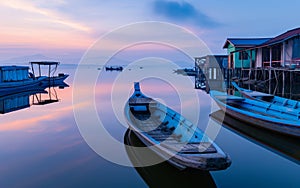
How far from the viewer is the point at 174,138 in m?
7.16

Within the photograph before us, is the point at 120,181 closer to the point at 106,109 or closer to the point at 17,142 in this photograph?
the point at 17,142

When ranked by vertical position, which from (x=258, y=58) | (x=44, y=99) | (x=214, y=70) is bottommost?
(x=44, y=99)

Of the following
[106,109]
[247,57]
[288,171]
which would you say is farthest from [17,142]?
[247,57]

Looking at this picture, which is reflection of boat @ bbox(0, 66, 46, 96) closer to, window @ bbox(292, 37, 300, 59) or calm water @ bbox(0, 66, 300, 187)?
calm water @ bbox(0, 66, 300, 187)

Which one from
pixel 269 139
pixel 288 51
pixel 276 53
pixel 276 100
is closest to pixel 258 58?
pixel 276 53

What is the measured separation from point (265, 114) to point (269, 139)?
2.01 metres

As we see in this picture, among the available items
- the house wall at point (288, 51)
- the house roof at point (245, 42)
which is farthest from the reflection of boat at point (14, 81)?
the house wall at point (288, 51)

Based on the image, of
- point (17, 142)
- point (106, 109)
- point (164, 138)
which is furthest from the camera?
point (106, 109)

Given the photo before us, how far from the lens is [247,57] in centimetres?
2572

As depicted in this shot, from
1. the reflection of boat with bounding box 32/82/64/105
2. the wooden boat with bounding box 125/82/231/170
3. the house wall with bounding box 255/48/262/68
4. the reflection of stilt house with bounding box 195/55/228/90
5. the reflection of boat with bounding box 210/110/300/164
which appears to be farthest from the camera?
the reflection of stilt house with bounding box 195/55/228/90

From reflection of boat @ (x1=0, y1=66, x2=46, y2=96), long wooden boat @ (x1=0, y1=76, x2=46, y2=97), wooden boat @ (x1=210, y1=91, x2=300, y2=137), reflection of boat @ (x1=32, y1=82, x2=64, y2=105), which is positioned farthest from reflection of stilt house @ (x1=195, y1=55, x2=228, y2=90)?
reflection of boat @ (x1=0, y1=66, x2=46, y2=96)

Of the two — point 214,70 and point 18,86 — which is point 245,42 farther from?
point 18,86

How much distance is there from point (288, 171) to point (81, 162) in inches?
212

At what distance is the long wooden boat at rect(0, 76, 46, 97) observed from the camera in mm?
25188
